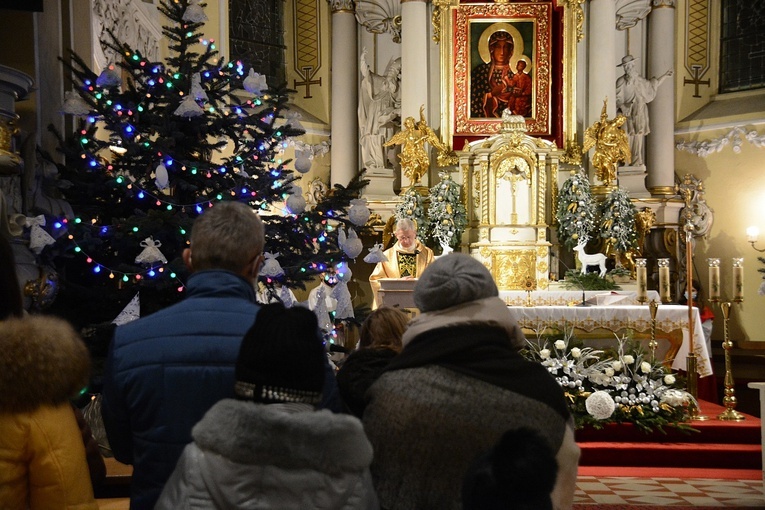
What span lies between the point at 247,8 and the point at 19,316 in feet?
40.5

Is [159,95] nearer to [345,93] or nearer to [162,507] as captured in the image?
[162,507]

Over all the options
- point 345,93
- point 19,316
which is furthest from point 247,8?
point 19,316

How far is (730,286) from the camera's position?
522 inches

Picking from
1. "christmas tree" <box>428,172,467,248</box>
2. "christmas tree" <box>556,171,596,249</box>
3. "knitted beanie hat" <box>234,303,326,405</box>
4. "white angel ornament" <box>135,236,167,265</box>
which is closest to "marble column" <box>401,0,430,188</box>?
"christmas tree" <box>428,172,467,248</box>

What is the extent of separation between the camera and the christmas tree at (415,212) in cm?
1236

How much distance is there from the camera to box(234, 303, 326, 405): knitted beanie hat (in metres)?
1.82

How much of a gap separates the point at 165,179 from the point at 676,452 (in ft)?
14.7

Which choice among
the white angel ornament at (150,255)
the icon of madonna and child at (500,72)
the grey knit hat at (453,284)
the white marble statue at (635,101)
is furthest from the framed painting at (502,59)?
the grey knit hat at (453,284)

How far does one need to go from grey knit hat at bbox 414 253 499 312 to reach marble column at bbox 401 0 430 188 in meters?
10.5

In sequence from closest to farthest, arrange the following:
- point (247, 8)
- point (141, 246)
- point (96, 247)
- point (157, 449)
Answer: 1. point (157, 449)
2. point (141, 246)
3. point (96, 247)
4. point (247, 8)

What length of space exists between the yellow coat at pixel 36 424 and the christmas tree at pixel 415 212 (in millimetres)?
9991

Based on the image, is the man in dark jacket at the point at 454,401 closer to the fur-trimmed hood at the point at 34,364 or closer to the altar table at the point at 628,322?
the fur-trimmed hood at the point at 34,364

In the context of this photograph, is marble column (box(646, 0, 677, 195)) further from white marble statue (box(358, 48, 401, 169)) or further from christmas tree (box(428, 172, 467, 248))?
white marble statue (box(358, 48, 401, 169))

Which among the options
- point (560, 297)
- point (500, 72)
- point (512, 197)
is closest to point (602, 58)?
point (500, 72)
